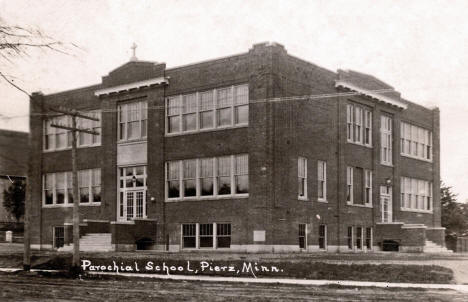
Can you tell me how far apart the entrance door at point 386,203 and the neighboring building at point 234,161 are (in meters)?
0.06

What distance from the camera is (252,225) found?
30469 mm

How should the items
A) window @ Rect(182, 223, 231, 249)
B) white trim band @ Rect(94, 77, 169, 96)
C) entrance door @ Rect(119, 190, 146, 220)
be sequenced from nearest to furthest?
1. window @ Rect(182, 223, 231, 249)
2. white trim band @ Rect(94, 77, 169, 96)
3. entrance door @ Rect(119, 190, 146, 220)

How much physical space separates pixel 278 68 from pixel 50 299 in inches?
767

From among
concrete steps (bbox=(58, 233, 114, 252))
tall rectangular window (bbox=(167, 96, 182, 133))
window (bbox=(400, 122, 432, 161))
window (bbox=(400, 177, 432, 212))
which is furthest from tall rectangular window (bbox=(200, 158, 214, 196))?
window (bbox=(400, 122, 432, 161))

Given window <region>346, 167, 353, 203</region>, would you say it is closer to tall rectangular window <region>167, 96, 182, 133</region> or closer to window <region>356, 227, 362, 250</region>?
window <region>356, 227, 362, 250</region>

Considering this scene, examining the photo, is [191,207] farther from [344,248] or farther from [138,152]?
[344,248]

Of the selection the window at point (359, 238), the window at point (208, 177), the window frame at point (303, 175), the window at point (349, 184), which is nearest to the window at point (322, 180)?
the window frame at point (303, 175)

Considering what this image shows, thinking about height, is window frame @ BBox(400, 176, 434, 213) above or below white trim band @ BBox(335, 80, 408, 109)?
below

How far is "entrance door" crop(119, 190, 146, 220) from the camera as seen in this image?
3591 cm

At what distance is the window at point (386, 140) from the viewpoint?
4003 cm

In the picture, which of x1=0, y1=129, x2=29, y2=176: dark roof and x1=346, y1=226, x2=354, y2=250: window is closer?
x1=0, y1=129, x2=29, y2=176: dark roof

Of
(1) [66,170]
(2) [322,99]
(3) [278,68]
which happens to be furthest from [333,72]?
(1) [66,170]

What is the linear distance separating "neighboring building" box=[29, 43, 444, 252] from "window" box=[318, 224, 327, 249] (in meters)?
0.06

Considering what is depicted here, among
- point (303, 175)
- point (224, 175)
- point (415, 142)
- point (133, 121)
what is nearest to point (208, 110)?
point (224, 175)
